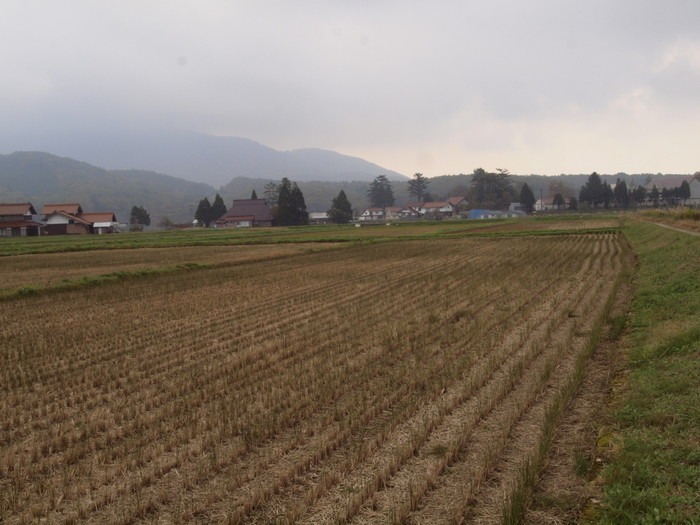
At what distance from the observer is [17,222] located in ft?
218

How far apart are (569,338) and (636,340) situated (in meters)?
1.05

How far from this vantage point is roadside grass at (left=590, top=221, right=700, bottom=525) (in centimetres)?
375

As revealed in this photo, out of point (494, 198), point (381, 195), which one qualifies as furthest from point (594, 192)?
point (381, 195)

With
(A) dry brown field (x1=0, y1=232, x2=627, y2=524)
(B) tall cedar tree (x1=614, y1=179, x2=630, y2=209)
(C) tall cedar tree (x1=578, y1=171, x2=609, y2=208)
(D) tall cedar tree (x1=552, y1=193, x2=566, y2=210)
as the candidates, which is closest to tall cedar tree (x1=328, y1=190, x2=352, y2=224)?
(D) tall cedar tree (x1=552, y1=193, x2=566, y2=210)

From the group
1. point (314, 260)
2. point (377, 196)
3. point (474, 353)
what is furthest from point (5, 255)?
point (377, 196)

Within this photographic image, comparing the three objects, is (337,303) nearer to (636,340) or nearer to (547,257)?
(636,340)

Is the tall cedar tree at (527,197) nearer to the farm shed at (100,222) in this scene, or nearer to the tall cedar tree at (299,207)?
the tall cedar tree at (299,207)

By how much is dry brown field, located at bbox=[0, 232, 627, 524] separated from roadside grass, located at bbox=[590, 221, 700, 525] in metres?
0.78

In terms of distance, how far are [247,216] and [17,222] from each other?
3764cm

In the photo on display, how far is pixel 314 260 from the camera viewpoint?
91.5 ft

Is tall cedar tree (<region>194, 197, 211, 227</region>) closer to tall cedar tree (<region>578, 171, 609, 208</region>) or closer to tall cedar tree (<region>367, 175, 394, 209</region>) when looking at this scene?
tall cedar tree (<region>367, 175, 394, 209</region>)

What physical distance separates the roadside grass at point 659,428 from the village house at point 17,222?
75.4 meters

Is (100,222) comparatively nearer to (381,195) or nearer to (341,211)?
(341,211)

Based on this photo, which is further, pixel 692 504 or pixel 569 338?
pixel 569 338
